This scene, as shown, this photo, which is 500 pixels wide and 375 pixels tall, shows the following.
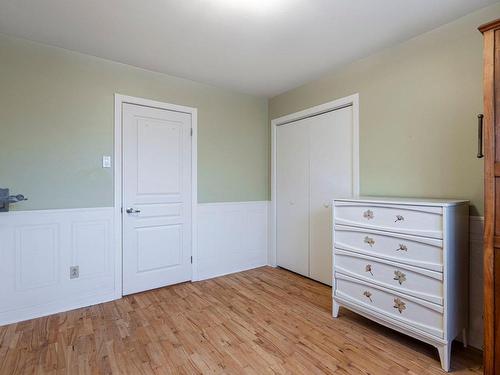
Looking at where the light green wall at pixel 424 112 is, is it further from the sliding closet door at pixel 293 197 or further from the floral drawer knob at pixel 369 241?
the sliding closet door at pixel 293 197

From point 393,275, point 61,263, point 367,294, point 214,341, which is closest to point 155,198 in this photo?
point 61,263

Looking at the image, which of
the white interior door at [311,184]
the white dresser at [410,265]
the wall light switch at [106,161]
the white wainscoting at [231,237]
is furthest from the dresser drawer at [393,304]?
the wall light switch at [106,161]

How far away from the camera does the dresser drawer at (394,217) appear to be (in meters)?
1.77

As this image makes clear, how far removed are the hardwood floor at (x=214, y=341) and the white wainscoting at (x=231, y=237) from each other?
675mm

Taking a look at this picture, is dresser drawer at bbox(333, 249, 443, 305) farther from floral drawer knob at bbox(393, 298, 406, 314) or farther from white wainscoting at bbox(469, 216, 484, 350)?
white wainscoting at bbox(469, 216, 484, 350)

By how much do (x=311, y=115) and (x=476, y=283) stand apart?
7.13 ft

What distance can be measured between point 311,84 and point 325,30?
1059mm

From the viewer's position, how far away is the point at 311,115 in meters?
3.23

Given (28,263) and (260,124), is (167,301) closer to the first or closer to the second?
(28,263)

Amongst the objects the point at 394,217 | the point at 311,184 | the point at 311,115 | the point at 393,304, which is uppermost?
the point at 311,115

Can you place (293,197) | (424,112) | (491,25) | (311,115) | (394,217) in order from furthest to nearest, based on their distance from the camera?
(293,197) < (311,115) < (424,112) < (394,217) < (491,25)

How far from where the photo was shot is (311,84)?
127 inches

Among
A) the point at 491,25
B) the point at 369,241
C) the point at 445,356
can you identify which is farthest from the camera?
the point at 369,241

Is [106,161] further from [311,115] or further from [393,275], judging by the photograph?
[393,275]
